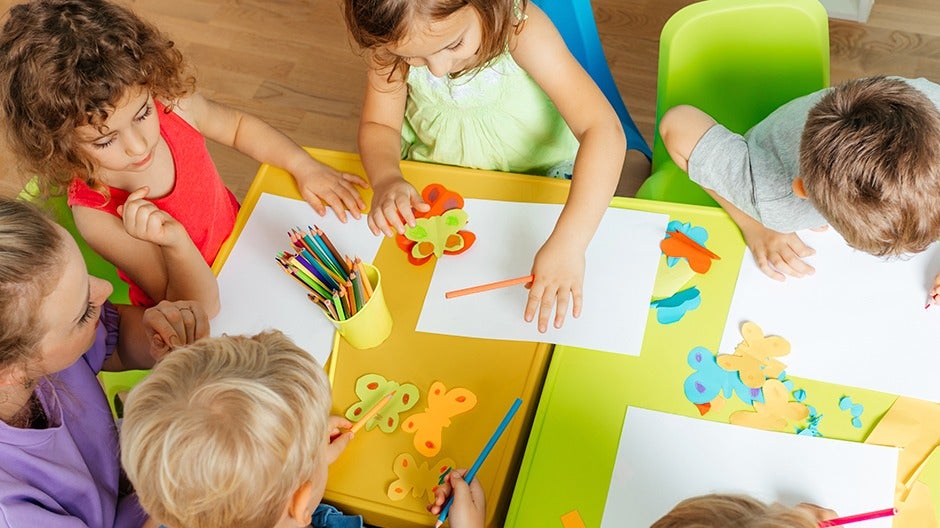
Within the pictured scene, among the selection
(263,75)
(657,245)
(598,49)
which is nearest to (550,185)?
(657,245)

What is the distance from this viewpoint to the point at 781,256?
110cm

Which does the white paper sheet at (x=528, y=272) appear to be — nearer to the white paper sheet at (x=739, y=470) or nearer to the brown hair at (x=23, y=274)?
the white paper sheet at (x=739, y=470)

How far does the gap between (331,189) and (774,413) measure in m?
0.69

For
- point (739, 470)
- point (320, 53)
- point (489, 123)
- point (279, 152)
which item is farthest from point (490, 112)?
point (320, 53)

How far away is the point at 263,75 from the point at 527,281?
151cm

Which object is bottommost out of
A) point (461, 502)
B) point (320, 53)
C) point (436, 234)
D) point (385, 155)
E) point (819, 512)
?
point (461, 502)

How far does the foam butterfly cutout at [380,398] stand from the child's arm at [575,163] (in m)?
0.18

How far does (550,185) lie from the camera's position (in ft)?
4.10

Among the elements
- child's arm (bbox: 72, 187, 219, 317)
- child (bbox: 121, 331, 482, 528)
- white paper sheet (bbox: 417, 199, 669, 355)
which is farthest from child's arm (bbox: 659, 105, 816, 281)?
child's arm (bbox: 72, 187, 219, 317)

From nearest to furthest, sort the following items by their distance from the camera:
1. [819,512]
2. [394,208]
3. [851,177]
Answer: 1. [819,512]
2. [851,177]
3. [394,208]

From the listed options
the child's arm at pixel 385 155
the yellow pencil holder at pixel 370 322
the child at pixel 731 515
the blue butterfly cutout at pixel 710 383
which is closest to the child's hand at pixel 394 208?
the child's arm at pixel 385 155

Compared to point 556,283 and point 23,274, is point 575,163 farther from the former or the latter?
point 23,274

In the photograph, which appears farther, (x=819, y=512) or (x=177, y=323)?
(x=177, y=323)

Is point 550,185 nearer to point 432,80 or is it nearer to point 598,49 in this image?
point 432,80
